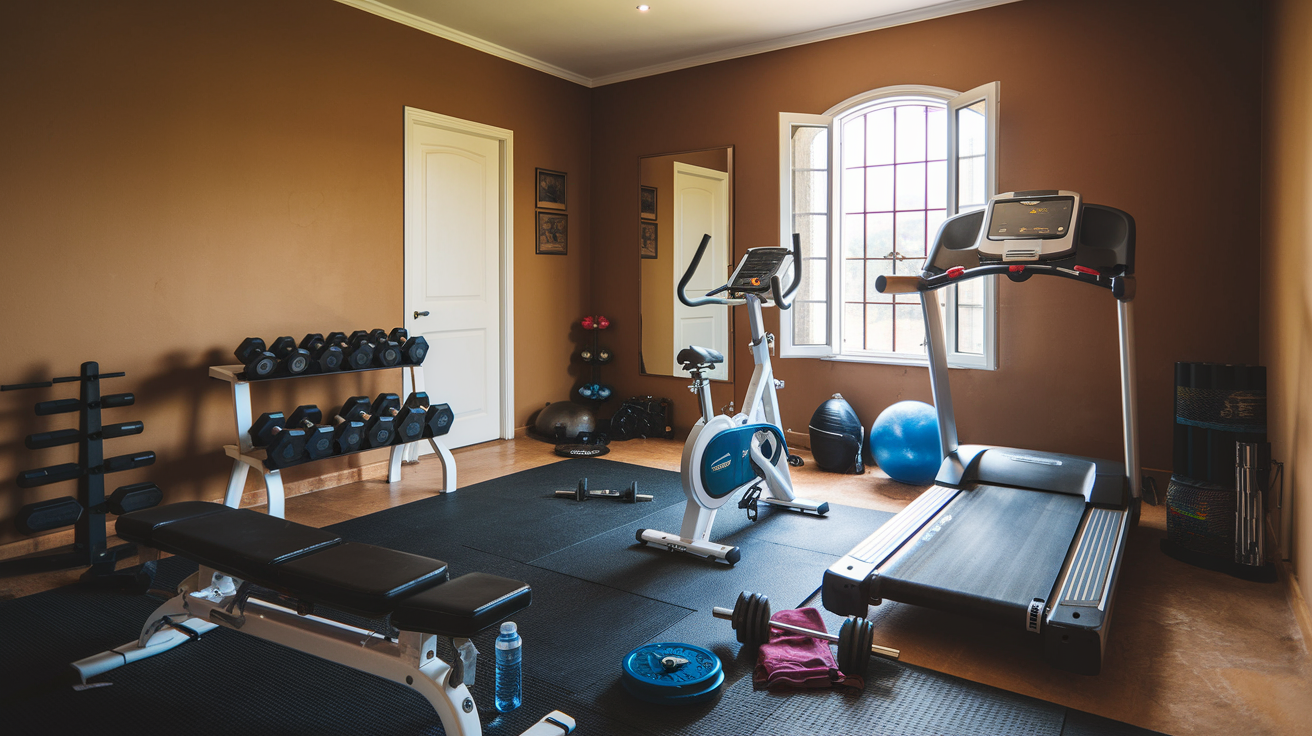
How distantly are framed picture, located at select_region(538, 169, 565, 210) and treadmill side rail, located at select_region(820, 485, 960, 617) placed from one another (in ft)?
12.6

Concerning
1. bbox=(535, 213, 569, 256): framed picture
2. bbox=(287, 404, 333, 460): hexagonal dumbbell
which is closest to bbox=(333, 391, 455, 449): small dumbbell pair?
bbox=(287, 404, 333, 460): hexagonal dumbbell

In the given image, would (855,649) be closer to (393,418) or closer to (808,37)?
(393,418)

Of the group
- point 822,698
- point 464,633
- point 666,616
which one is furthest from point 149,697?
point 822,698

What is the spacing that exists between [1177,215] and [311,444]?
4.53 metres

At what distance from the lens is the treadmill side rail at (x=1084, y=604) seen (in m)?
2.19

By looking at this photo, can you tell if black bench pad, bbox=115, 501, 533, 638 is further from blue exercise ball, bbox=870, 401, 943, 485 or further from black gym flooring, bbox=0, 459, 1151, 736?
blue exercise ball, bbox=870, 401, 943, 485

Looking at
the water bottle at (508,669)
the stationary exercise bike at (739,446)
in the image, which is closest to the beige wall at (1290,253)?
the stationary exercise bike at (739,446)

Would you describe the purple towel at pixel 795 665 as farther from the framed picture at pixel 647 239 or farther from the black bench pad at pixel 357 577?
the framed picture at pixel 647 239

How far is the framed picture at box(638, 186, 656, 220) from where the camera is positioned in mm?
6039

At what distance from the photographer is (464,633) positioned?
1784 mm

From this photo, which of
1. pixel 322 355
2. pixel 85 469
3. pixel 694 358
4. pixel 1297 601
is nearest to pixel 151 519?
pixel 85 469

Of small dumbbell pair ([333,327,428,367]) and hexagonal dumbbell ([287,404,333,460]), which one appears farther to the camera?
small dumbbell pair ([333,327,428,367])

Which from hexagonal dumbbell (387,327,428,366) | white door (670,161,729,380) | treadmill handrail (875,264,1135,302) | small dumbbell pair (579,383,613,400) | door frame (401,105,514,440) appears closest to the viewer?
treadmill handrail (875,264,1135,302)

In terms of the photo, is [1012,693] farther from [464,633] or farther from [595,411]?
[595,411]
